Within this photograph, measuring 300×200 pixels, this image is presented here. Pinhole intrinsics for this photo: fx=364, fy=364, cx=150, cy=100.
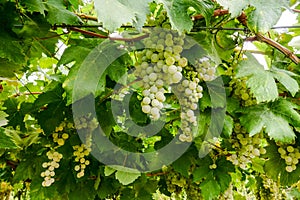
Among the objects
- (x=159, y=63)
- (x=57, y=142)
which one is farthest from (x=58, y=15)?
(x=57, y=142)

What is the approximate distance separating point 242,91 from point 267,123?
0.53ft

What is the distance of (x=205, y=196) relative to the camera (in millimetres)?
1565

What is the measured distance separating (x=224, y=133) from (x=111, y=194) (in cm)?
76

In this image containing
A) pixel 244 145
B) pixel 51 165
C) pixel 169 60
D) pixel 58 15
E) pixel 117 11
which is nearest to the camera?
pixel 117 11

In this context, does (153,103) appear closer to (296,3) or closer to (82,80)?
(82,80)

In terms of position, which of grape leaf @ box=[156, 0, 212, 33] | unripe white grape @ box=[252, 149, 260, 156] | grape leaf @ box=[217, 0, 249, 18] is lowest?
unripe white grape @ box=[252, 149, 260, 156]

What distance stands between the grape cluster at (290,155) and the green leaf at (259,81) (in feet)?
1.18

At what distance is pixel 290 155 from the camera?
4.42 ft

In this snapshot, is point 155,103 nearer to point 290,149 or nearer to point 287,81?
point 287,81

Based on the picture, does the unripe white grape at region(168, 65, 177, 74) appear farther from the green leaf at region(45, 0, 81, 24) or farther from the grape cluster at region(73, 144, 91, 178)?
the grape cluster at region(73, 144, 91, 178)

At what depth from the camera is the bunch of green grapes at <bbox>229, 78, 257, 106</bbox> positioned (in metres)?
1.24

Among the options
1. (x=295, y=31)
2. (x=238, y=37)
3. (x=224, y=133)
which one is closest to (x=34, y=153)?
(x=224, y=133)

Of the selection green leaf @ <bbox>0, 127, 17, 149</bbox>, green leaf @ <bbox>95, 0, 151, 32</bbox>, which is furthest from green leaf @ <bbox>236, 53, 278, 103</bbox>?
green leaf @ <bbox>0, 127, 17, 149</bbox>

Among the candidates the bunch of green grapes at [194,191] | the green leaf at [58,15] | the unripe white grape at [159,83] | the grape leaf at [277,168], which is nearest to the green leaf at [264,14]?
the unripe white grape at [159,83]
